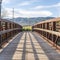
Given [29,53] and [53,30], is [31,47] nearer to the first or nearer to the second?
[53,30]

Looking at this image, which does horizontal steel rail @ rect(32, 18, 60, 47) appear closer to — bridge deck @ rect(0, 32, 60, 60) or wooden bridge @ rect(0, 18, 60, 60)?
wooden bridge @ rect(0, 18, 60, 60)

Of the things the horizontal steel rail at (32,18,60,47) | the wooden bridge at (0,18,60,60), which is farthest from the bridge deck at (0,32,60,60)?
the horizontal steel rail at (32,18,60,47)

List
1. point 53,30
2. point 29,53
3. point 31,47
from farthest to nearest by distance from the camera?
point 53,30 → point 31,47 → point 29,53

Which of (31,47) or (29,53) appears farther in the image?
(31,47)

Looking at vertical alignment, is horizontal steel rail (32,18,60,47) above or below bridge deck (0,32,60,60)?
above

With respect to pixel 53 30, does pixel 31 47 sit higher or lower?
lower

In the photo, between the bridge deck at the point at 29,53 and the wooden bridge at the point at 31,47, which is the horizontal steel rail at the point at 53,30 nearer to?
the wooden bridge at the point at 31,47

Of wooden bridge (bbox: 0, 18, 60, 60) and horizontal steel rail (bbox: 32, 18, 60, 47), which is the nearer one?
wooden bridge (bbox: 0, 18, 60, 60)

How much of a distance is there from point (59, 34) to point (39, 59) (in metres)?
2.48

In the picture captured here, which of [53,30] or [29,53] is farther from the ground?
[53,30]

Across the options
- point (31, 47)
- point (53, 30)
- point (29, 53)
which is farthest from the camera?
point (53, 30)

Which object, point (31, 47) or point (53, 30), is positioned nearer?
point (31, 47)

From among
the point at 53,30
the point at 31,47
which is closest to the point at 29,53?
the point at 31,47

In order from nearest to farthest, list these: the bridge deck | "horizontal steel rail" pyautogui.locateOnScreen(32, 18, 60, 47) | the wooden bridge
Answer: the bridge deck
the wooden bridge
"horizontal steel rail" pyautogui.locateOnScreen(32, 18, 60, 47)
